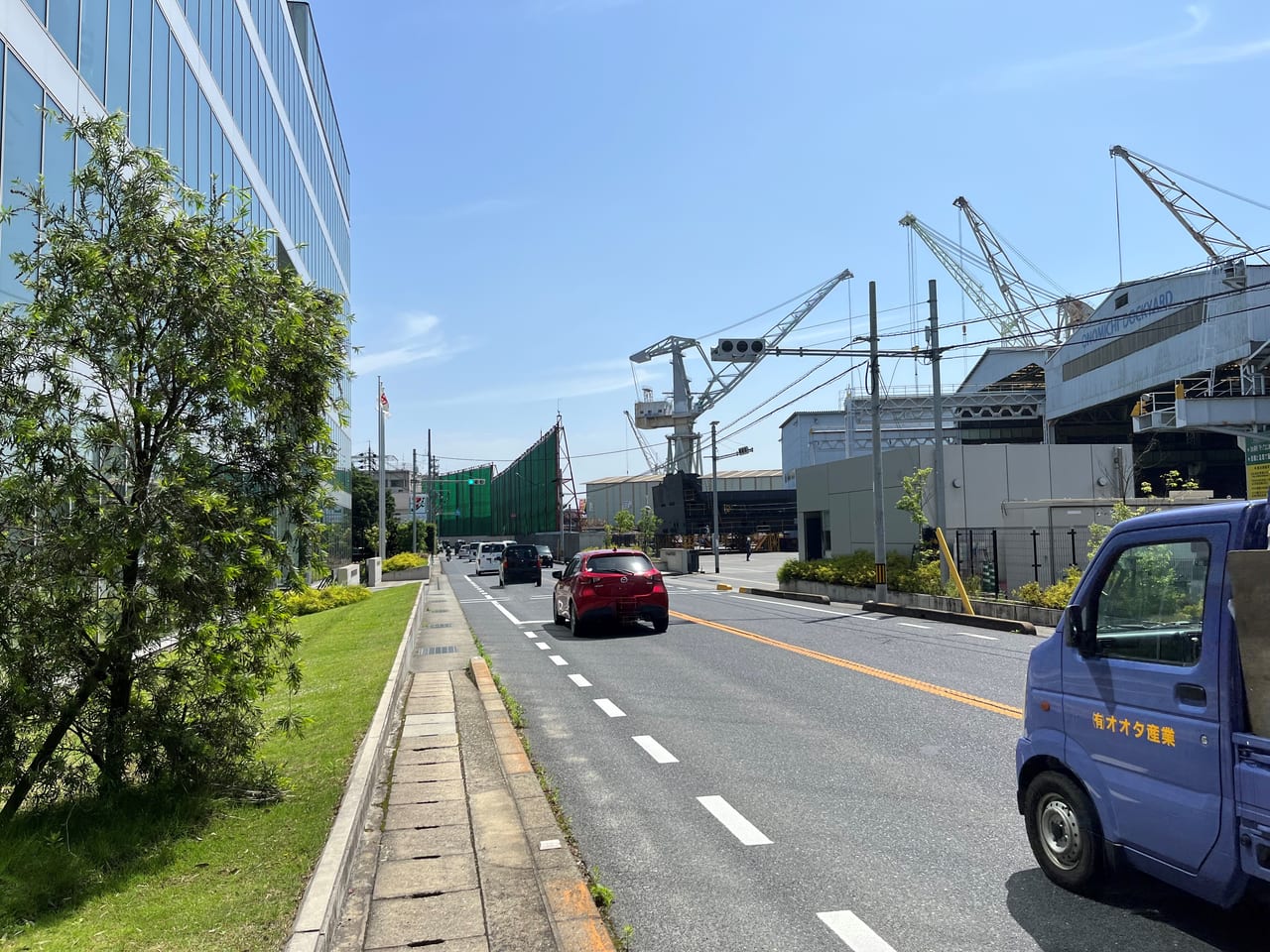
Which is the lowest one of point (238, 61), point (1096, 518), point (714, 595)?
point (714, 595)

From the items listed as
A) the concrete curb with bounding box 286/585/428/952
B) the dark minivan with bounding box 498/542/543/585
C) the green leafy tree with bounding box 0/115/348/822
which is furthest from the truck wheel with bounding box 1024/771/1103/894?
the dark minivan with bounding box 498/542/543/585

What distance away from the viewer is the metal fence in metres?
24.9

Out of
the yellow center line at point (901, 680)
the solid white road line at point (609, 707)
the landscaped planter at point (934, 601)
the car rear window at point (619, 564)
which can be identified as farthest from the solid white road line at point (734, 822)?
the car rear window at point (619, 564)

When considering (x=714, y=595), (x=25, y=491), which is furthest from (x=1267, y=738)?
(x=714, y=595)

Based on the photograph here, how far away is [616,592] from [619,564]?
0.75 metres

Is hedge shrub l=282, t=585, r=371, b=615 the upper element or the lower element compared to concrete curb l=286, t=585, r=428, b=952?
lower

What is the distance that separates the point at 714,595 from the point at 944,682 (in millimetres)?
20261

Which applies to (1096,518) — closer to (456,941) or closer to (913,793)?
(913,793)

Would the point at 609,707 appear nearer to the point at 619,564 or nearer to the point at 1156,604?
the point at 1156,604

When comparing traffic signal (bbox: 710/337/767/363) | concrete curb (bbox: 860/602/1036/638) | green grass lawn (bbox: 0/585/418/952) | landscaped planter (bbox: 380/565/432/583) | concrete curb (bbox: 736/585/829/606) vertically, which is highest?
traffic signal (bbox: 710/337/767/363)

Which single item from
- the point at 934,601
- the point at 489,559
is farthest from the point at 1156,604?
the point at 489,559

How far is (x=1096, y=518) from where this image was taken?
25953mm

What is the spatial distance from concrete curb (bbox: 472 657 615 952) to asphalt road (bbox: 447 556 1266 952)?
20cm

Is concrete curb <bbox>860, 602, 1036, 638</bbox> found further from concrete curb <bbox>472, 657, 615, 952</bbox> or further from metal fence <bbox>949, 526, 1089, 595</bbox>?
concrete curb <bbox>472, 657, 615, 952</bbox>
